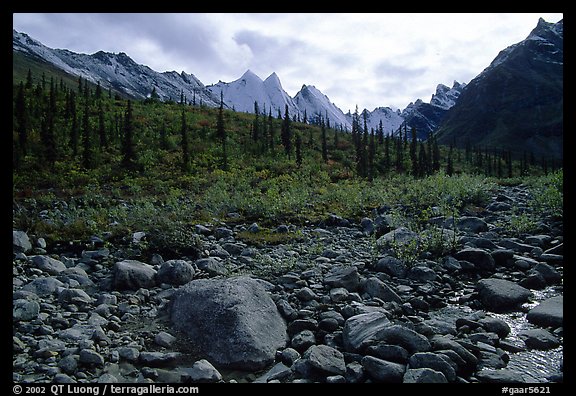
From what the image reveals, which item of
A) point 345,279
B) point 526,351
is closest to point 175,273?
point 345,279

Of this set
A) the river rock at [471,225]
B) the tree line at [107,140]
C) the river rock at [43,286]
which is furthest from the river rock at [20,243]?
the tree line at [107,140]

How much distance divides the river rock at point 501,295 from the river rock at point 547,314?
1.34ft

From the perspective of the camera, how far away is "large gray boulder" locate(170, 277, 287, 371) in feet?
12.8

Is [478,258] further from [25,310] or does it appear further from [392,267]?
[25,310]

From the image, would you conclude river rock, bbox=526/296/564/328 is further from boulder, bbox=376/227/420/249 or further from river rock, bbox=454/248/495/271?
boulder, bbox=376/227/420/249

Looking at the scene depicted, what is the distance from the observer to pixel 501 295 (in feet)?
17.7

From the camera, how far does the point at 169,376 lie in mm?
3559

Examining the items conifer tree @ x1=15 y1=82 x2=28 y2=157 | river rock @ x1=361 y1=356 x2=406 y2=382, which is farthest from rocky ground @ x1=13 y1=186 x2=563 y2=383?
conifer tree @ x1=15 y1=82 x2=28 y2=157

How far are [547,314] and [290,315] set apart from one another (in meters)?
3.66

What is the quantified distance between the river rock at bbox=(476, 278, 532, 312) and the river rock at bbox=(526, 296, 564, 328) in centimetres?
41

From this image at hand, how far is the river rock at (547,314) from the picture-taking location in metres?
4.56

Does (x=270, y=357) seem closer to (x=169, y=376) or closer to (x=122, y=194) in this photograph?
(x=169, y=376)

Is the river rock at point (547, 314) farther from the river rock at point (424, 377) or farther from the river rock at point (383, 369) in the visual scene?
the river rock at point (383, 369)

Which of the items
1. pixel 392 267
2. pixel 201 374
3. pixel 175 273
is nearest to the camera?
pixel 201 374
